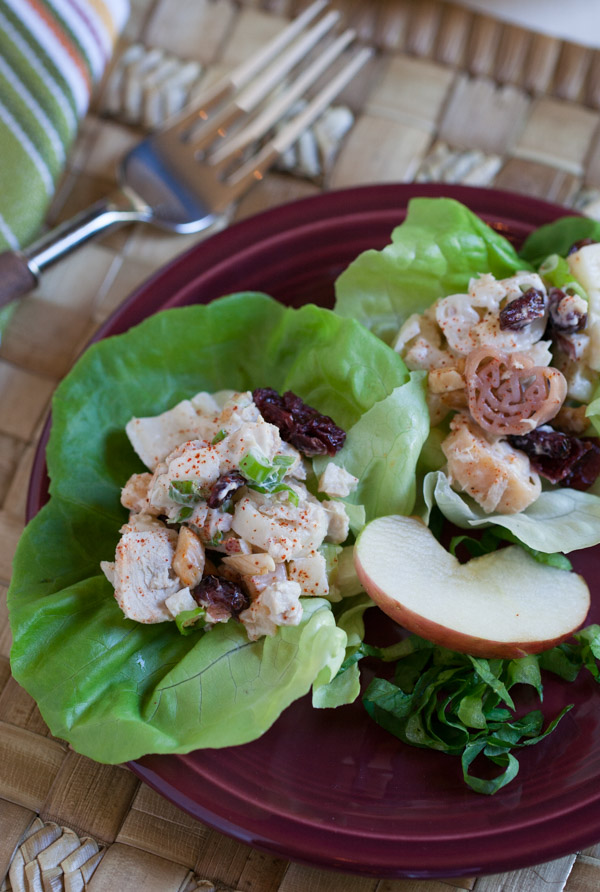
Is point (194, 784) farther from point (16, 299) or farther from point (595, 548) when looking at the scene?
point (16, 299)

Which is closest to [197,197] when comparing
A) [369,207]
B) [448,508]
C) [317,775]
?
[369,207]

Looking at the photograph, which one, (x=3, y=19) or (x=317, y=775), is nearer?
(x=317, y=775)

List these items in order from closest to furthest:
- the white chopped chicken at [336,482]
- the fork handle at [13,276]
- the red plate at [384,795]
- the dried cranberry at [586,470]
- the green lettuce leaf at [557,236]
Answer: the red plate at [384,795]
the white chopped chicken at [336,482]
the dried cranberry at [586,470]
the green lettuce leaf at [557,236]
the fork handle at [13,276]

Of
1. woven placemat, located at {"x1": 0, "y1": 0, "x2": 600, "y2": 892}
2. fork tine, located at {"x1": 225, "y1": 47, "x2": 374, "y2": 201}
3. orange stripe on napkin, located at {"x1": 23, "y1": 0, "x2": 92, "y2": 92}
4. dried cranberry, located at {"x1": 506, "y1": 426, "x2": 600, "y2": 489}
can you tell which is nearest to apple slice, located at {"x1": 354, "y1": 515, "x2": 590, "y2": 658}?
dried cranberry, located at {"x1": 506, "y1": 426, "x2": 600, "y2": 489}

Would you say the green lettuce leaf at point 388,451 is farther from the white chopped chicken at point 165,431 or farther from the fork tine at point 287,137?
the fork tine at point 287,137

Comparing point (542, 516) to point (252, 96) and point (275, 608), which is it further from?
point (252, 96)

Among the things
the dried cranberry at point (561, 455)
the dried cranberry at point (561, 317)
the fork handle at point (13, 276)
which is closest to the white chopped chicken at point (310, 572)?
the dried cranberry at point (561, 455)

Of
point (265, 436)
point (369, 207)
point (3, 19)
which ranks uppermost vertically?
point (3, 19)
